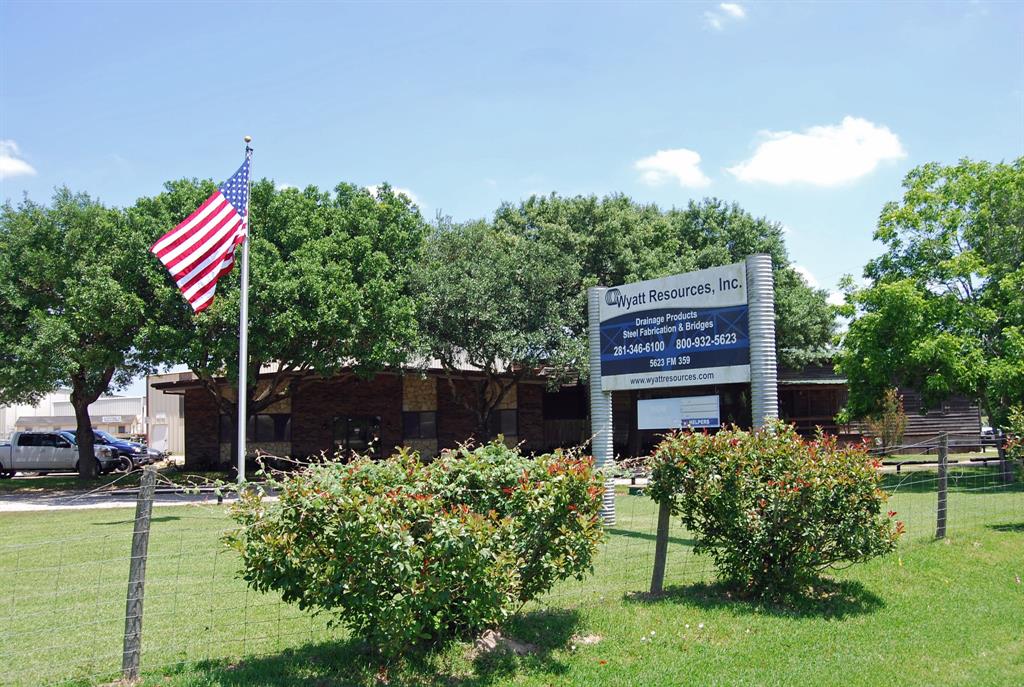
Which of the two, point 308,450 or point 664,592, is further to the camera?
point 308,450

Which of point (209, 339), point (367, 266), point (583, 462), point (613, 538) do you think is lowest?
point (613, 538)

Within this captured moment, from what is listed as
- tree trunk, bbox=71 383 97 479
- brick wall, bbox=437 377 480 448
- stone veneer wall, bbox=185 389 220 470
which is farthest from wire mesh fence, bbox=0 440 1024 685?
brick wall, bbox=437 377 480 448

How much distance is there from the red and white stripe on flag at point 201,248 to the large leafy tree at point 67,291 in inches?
279

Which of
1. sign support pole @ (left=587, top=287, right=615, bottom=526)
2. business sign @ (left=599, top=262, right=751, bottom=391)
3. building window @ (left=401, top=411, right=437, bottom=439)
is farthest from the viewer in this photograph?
building window @ (left=401, top=411, right=437, bottom=439)

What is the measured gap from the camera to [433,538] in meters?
5.34

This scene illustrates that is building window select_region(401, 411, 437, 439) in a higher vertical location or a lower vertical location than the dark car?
higher

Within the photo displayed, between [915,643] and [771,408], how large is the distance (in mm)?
4463

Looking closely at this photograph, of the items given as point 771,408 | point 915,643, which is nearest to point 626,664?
point 915,643

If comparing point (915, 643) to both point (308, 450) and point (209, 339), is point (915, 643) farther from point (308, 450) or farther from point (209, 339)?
point (308, 450)

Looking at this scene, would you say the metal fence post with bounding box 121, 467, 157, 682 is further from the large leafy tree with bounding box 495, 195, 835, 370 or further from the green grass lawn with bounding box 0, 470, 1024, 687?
the large leafy tree with bounding box 495, 195, 835, 370

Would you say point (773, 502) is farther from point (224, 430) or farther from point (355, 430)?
point (224, 430)

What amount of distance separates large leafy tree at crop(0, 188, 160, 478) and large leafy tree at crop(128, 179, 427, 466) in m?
0.89

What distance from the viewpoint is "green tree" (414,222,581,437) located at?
88.3 ft

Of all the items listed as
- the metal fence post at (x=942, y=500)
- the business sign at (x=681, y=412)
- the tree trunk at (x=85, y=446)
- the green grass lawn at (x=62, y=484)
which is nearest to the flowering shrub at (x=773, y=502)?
the metal fence post at (x=942, y=500)
